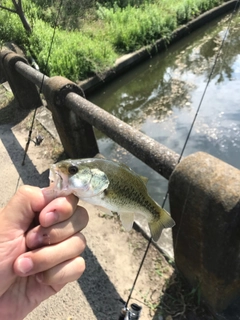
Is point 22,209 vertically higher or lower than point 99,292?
higher

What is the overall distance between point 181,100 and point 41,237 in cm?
634

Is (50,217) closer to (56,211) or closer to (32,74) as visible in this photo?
(56,211)

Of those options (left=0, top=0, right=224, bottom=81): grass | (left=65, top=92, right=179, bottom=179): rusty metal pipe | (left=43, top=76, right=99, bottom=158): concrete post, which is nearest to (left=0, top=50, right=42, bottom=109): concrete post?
(left=0, top=0, right=224, bottom=81): grass

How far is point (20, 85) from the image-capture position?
6086 mm

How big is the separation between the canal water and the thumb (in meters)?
3.14

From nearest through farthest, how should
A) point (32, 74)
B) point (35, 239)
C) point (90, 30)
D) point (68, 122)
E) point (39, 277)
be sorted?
point (35, 239), point (39, 277), point (68, 122), point (32, 74), point (90, 30)

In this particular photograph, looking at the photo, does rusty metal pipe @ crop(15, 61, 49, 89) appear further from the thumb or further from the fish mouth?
the fish mouth

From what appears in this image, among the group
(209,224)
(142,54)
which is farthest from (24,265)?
(142,54)

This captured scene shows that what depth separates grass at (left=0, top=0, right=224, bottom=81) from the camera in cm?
766

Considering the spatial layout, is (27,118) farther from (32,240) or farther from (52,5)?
(52,5)

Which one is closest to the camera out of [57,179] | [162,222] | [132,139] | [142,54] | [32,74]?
[57,179]

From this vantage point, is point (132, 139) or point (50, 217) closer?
point (50, 217)

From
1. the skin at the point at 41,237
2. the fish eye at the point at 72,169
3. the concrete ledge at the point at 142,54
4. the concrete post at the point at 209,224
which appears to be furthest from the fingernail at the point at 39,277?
the concrete ledge at the point at 142,54

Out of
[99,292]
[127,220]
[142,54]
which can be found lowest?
[142,54]
